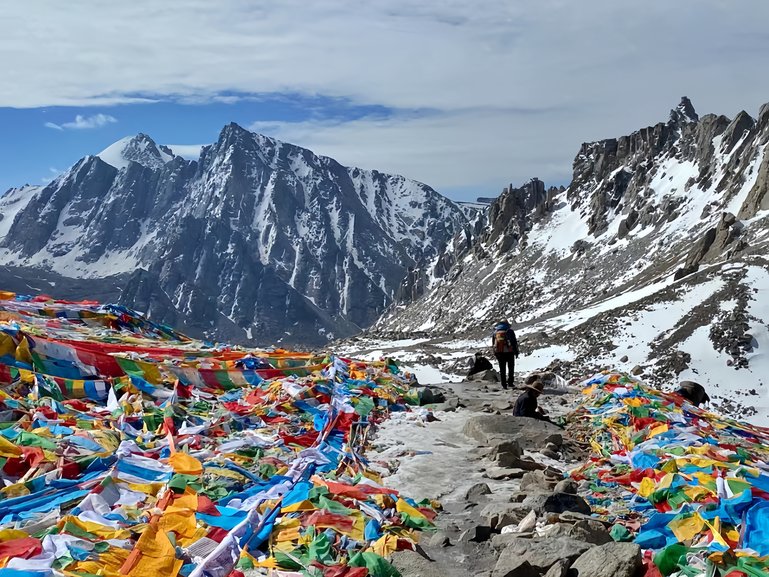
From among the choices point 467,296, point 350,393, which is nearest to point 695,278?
point 350,393

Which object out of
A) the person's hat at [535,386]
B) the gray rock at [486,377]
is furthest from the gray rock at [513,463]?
the gray rock at [486,377]

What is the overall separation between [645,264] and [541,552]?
281 feet

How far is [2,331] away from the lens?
1403 centimetres

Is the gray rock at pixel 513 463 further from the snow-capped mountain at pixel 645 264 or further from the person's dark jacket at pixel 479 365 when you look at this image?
the snow-capped mountain at pixel 645 264

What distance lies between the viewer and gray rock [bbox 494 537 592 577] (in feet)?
21.4

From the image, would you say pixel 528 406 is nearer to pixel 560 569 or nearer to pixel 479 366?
pixel 560 569

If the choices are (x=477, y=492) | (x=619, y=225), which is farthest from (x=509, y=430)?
(x=619, y=225)

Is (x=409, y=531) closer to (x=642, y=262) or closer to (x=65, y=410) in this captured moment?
(x=65, y=410)

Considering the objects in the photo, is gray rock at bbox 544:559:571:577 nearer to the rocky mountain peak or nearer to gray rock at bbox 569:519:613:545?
gray rock at bbox 569:519:613:545

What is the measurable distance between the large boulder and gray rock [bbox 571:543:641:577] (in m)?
6.18

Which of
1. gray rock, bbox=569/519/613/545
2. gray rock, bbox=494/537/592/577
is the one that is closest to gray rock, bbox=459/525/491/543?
gray rock, bbox=494/537/592/577

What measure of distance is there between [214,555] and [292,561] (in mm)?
797

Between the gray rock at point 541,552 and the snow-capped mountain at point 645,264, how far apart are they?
2341 cm

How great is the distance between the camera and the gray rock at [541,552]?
652cm
